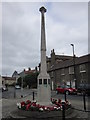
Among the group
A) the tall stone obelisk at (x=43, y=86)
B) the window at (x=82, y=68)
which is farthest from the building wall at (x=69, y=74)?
the tall stone obelisk at (x=43, y=86)

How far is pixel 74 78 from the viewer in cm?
3850

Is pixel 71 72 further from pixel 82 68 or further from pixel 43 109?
pixel 43 109

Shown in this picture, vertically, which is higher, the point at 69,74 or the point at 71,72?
the point at 71,72

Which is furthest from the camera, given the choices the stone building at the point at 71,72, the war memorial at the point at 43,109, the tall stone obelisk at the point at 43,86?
the stone building at the point at 71,72

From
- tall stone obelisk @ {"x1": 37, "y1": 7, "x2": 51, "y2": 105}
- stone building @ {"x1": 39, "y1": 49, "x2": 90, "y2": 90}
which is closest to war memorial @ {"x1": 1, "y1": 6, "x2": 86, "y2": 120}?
tall stone obelisk @ {"x1": 37, "y1": 7, "x2": 51, "y2": 105}

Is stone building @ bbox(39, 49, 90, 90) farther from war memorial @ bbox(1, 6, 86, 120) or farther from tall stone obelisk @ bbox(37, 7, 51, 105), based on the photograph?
Result: war memorial @ bbox(1, 6, 86, 120)

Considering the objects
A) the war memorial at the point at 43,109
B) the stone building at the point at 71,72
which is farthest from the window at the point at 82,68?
the war memorial at the point at 43,109

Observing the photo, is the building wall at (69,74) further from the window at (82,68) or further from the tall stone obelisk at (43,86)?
the tall stone obelisk at (43,86)

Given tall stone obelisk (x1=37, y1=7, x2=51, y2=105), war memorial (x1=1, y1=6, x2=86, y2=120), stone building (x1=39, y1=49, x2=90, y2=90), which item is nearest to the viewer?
war memorial (x1=1, y1=6, x2=86, y2=120)

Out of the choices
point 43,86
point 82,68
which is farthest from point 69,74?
point 43,86

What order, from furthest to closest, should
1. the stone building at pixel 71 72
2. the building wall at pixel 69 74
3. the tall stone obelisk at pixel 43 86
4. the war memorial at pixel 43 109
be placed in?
the stone building at pixel 71 72, the building wall at pixel 69 74, the tall stone obelisk at pixel 43 86, the war memorial at pixel 43 109

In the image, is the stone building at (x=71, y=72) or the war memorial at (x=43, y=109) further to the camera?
the stone building at (x=71, y=72)

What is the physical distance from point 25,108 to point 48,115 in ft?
4.74

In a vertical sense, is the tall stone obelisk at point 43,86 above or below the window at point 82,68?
below
